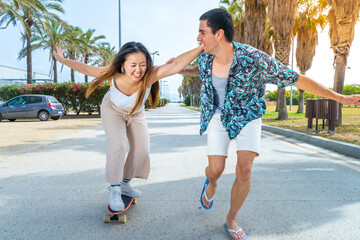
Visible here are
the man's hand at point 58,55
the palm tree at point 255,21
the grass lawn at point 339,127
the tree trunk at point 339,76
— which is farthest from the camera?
the palm tree at point 255,21

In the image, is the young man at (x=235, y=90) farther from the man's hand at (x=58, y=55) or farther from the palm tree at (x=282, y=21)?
the palm tree at (x=282, y=21)

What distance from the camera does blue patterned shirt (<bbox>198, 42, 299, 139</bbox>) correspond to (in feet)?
9.13

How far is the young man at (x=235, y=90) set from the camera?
2770 mm

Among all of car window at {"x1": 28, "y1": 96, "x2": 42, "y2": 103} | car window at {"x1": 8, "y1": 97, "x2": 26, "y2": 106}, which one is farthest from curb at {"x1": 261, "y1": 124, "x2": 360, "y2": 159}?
car window at {"x1": 8, "y1": 97, "x2": 26, "y2": 106}

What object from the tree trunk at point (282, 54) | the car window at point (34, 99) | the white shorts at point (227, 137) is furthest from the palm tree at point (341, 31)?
the car window at point (34, 99)

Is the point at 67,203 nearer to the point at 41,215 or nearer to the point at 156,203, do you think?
the point at 41,215

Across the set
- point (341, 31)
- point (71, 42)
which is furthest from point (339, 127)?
point (71, 42)

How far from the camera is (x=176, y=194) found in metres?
4.11

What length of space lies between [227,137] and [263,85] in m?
0.56

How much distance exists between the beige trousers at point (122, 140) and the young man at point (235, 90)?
0.78 meters

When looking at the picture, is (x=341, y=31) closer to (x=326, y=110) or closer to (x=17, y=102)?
(x=326, y=110)

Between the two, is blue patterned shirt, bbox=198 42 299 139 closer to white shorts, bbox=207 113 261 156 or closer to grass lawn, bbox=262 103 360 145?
white shorts, bbox=207 113 261 156

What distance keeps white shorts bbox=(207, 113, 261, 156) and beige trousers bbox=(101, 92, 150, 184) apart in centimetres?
79

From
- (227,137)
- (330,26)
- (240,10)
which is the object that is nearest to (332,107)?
(330,26)
